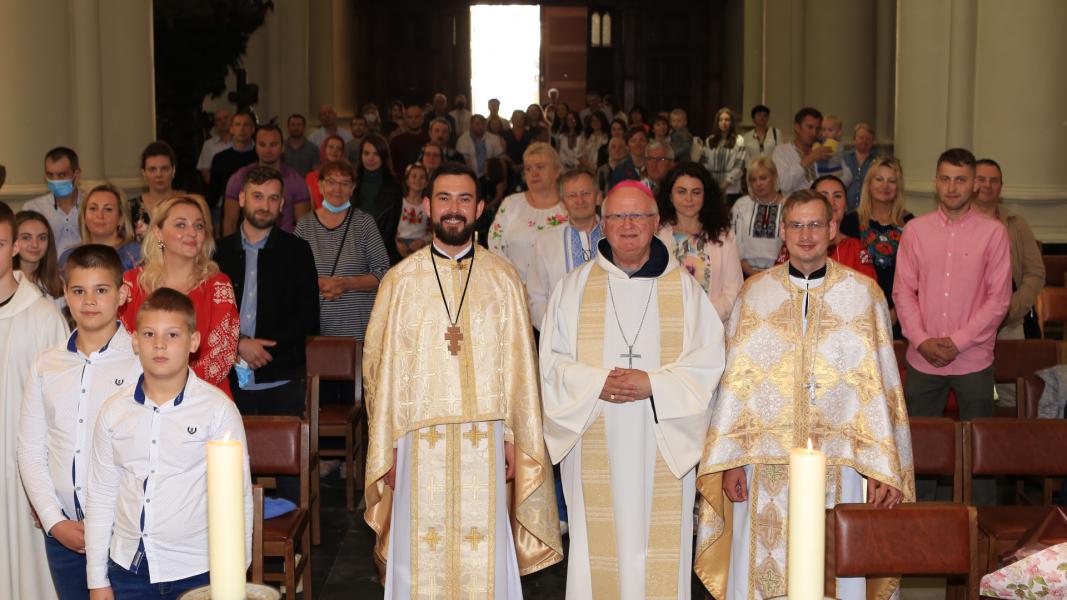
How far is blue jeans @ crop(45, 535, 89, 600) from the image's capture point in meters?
4.66

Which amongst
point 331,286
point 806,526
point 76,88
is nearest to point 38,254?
point 331,286

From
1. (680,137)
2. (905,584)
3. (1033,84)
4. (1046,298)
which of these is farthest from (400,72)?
(905,584)

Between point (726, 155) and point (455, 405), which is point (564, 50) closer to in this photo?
point (726, 155)

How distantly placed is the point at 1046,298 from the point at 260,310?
5.20 m

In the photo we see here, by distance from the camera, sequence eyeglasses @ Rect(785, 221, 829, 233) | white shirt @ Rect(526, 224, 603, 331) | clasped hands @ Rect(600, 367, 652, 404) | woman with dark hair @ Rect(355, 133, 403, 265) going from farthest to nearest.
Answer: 1. woman with dark hair @ Rect(355, 133, 403, 265)
2. white shirt @ Rect(526, 224, 603, 331)
3. clasped hands @ Rect(600, 367, 652, 404)
4. eyeglasses @ Rect(785, 221, 829, 233)

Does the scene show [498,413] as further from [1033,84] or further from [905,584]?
[1033,84]

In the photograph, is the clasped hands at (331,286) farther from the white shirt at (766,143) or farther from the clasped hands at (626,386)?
the white shirt at (766,143)

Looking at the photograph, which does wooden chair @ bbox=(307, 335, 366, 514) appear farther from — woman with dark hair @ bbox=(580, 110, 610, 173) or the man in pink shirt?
woman with dark hair @ bbox=(580, 110, 610, 173)

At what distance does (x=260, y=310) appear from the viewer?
6477 mm

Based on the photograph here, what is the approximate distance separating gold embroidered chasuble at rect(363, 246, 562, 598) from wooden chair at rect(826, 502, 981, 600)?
1.43m

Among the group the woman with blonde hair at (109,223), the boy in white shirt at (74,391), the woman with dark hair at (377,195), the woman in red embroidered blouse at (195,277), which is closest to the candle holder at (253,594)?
the boy in white shirt at (74,391)

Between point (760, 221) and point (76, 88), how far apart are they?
6078 millimetres

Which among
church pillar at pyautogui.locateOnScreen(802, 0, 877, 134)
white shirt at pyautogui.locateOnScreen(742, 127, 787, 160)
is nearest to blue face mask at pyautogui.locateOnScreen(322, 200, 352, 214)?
white shirt at pyautogui.locateOnScreen(742, 127, 787, 160)

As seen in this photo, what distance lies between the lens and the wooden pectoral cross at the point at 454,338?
5.27 m
